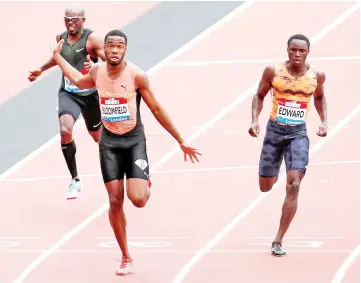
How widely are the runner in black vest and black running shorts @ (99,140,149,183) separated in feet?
8.70

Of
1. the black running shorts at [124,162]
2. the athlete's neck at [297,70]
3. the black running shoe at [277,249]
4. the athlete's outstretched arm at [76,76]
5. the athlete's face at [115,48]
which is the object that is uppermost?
the athlete's face at [115,48]

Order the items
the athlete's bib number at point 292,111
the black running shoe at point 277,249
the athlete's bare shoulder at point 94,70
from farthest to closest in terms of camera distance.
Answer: the athlete's bib number at point 292,111 → the black running shoe at point 277,249 → the athlete's bare shoulder at point 94,70

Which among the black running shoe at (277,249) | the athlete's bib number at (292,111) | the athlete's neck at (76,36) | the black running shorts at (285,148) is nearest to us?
the black running shoe at (277,249)

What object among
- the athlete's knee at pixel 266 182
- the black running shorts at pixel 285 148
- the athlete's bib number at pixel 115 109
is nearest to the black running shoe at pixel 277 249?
the black running shorts at pixel 285 148

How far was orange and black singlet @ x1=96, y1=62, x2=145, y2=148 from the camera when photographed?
12305mm

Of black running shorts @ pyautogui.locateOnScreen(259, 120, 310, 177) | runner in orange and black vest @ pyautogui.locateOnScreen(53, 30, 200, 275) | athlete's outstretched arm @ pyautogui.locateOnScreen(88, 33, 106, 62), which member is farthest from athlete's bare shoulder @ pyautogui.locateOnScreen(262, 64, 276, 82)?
athlete's outstretched arm @ pyautogui.locateOnScreen(88, 33, 106, 62)

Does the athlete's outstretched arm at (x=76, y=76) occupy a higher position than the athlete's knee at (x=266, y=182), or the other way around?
the athlete's outstretched arm at (x=76, y=76)

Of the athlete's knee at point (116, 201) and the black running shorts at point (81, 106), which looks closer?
the athlete's knee at point (116, 201)

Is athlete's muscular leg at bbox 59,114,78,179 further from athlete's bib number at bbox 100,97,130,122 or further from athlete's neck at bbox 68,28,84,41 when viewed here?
athlete's bib number at bbox 100,97,130,122

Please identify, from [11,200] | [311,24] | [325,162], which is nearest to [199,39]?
[311,24]

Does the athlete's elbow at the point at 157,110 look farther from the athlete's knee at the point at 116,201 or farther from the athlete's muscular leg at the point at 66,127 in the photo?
the athlete's muscular leg at the point at 66,127

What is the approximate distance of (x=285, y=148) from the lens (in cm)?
1341

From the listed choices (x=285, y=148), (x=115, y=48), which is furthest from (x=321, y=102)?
(x=115, y=48)

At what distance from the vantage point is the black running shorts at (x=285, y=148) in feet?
43.2
